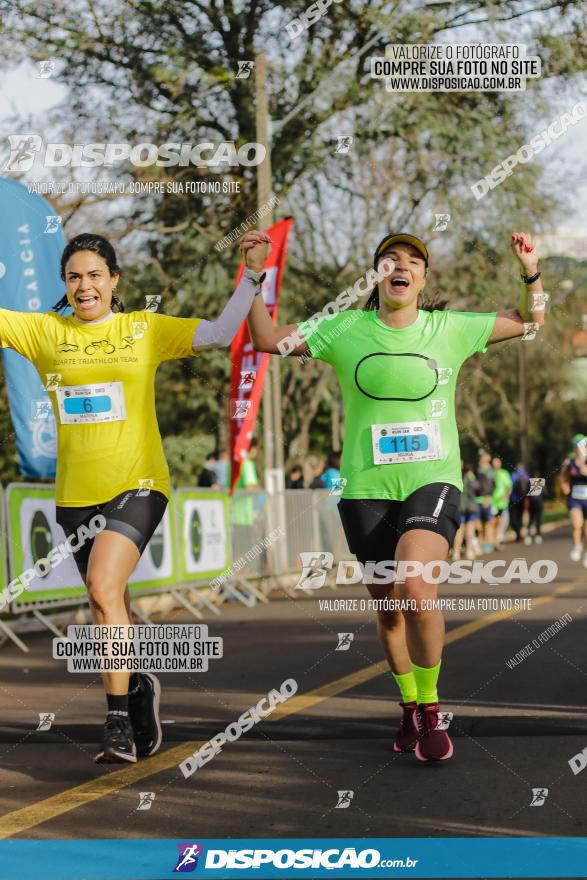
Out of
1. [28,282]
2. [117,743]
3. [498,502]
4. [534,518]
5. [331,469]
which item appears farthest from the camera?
[534,518]

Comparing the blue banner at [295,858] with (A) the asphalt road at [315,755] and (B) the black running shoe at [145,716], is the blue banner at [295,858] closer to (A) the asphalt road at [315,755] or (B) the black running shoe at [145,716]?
(A) the asphalt road at [315,755]

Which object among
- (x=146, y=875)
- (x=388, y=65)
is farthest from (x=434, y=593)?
(x=388, y=65)

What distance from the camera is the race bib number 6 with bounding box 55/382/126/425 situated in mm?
5797

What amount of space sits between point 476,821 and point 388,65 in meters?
15.0

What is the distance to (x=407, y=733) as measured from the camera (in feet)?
19.3

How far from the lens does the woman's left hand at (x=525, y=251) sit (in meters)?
5.75

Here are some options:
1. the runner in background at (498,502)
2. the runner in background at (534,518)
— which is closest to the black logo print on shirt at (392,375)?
the runner in background at (498,502)

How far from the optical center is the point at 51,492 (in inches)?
467

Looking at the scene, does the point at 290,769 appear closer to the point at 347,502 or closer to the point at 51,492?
the point at 347,502

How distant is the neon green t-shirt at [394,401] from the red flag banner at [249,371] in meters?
9.31

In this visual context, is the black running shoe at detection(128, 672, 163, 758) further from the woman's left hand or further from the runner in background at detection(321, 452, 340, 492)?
the runner in background at detection(321, 452, 340, 492)

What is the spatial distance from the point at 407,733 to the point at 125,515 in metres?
1.45

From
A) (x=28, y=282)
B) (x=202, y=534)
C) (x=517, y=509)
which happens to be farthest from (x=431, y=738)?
(x=517, y=509)

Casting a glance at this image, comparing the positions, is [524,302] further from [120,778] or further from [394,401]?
[120,778]
